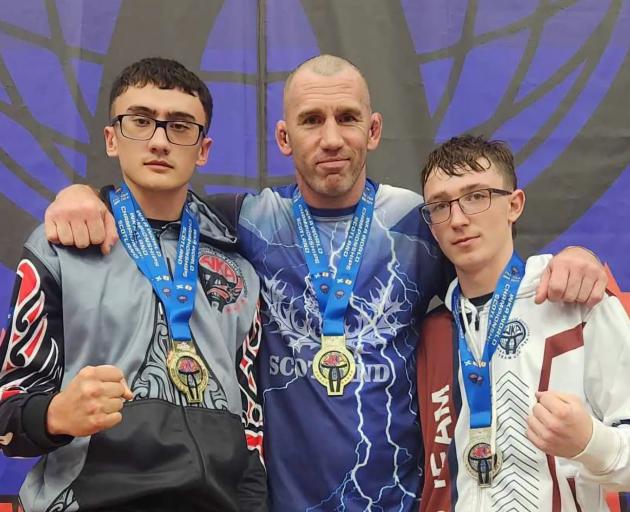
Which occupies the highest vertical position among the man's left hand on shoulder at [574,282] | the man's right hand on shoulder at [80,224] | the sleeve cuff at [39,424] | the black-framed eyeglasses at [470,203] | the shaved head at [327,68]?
the shaved head at [327,68]

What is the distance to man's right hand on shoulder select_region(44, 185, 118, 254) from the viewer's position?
70.8 inches

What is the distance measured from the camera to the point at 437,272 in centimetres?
219

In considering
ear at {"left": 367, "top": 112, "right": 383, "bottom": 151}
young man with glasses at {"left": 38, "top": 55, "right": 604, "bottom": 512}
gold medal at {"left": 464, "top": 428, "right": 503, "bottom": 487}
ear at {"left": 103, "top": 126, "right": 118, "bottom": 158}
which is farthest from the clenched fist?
ear at {"left": 103, "top": 126, "right": 118, "bottom": 158}

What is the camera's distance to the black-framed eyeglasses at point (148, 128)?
194 centimetres

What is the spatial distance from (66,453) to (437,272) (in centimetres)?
111

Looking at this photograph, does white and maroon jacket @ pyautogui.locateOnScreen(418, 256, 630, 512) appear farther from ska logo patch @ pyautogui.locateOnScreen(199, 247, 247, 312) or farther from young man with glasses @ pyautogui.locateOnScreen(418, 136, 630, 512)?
ska logo patch @ pyautogui.locateOnScreen(199, 247, 247, 312)

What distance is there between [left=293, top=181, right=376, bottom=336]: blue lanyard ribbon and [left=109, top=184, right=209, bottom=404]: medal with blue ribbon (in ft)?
1.07

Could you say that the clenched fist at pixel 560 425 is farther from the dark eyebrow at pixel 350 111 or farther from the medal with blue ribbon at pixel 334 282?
the dark eyebrow at pixel 350 111

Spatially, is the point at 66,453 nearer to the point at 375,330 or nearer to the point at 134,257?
the point at 134,257

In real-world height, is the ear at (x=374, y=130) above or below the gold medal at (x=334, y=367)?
above

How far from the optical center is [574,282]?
72.8 inches

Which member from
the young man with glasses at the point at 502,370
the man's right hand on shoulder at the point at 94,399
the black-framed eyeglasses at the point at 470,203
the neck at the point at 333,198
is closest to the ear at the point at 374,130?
the neck at the point at 333,198

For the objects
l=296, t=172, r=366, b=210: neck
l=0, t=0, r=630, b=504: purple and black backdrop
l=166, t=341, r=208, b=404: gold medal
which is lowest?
l=166, t=341, r=208, b=404: gold medal

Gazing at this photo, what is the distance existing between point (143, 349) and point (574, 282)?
105 cm
